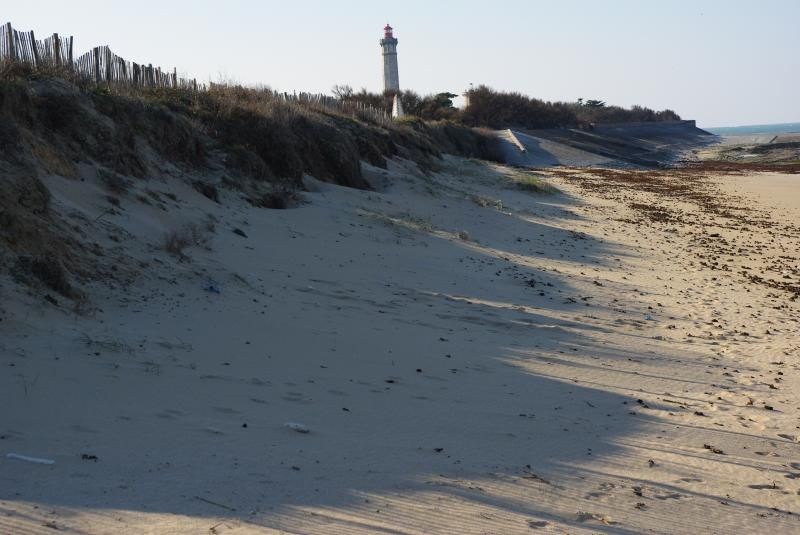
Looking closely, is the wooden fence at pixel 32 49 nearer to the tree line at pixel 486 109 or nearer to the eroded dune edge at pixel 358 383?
the eroded dune edge at pixel 358 383

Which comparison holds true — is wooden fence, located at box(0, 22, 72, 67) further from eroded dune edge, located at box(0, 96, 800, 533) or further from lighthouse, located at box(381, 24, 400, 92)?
lighthouse, located at box(381, 24, 400, 92)

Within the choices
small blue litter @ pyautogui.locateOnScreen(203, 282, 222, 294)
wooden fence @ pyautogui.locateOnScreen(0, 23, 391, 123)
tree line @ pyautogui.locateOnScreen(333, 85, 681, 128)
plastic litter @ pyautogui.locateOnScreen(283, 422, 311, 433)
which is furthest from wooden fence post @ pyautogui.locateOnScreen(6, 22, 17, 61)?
tree line @ pyautogui.locateOnScreen(333, 85, 681, 128)

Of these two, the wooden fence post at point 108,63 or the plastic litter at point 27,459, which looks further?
the wooden fence post at point 108,63

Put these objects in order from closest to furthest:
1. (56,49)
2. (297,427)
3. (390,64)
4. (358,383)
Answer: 1. (297,427)
2. (358,383)
3. (56,49)
4. (390,64)

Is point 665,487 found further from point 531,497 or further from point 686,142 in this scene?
point 686,142

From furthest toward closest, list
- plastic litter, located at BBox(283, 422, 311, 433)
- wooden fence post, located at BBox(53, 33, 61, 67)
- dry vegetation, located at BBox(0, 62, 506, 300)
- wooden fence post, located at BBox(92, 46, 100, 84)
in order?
wooden fence post, located at BBox(92, 46, 100, 84)
wooden fence post, located at BBox(53, 33, 61, 67)
dry vegetation, located at BBox(0, 62, 506, 300)
plastic litter, located at BBox(283, 422, 311, 433)

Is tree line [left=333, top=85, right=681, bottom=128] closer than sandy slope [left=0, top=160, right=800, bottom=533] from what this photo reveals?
No

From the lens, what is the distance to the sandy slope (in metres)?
4.33

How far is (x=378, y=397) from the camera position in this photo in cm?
628

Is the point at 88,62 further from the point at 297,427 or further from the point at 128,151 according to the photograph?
the point at 297,427

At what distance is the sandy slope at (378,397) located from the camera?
433 cm

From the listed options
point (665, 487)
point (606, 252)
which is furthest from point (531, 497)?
point (606, 252)

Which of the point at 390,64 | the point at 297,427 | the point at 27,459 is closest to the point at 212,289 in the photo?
the point at 297,427

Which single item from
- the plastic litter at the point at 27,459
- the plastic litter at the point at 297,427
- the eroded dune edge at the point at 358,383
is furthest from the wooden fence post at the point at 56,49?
the plastic litter at the point at 27,459
